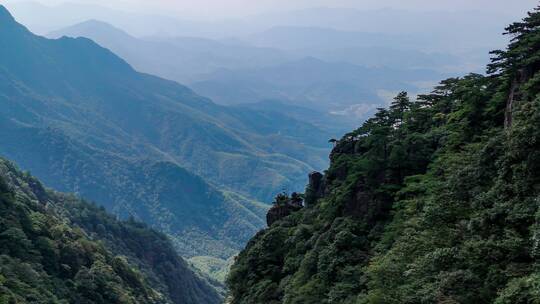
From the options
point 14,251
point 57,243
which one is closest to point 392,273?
point 14,251

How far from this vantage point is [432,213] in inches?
954

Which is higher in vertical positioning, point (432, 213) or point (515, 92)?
point (515, 92)

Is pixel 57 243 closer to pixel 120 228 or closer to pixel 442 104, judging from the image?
pixel 442 104

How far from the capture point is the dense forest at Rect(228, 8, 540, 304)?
19062 mm

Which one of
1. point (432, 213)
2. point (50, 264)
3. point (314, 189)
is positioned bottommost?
point (432, 213)

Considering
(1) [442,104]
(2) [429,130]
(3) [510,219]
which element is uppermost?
(1) [442,104]

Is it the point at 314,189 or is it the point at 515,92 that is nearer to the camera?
the point at 515,92

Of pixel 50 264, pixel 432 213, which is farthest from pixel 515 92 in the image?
pixel 50 264

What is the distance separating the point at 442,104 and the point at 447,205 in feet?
58.2

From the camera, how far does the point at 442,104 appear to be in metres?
40.6

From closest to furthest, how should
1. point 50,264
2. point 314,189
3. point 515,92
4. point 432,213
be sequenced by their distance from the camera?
point 432,213
point 515,92
point 314,189
point 50,264

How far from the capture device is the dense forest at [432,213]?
62.5ft

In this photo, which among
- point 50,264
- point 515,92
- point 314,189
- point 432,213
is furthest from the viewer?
point 50,264

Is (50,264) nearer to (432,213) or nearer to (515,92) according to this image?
(432,213)
